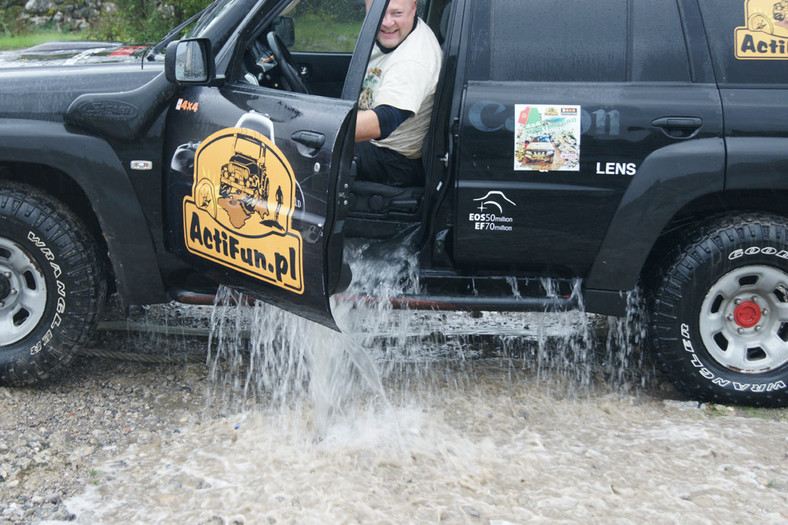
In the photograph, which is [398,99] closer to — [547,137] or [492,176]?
[492,176]

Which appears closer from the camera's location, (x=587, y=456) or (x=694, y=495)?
(x=694, y=495)

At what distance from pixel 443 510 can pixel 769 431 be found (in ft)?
5.40

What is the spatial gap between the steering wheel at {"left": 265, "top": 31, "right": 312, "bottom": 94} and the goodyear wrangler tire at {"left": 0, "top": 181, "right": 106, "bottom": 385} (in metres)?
1.21

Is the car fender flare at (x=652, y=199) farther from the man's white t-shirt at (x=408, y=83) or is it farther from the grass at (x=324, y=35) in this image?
the grass at (x=324, y=35)

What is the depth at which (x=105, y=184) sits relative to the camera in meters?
3.40

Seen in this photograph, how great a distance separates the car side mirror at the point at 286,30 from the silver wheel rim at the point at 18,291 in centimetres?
162

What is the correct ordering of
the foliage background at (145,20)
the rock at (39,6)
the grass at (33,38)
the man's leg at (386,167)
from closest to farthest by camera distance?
the man's leg at (386,167), the foliage background at (145,20), the grass at (33,38), the rock at (39,6)

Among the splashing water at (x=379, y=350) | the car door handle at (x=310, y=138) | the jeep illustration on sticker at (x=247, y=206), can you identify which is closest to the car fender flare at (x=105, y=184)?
the jeep illustration on sticker at (x=247, y=206)

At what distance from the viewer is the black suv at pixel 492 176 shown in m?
3.29

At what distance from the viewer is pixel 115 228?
3.47 meters

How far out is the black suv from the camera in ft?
10.8

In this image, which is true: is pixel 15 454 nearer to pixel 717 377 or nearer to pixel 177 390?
pixel 177 390

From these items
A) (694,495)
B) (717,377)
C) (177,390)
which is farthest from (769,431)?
(177,390)

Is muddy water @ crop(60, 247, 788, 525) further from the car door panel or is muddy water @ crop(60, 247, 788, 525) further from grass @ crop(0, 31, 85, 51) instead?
grass @ crop(0, 31, 85, 51)
